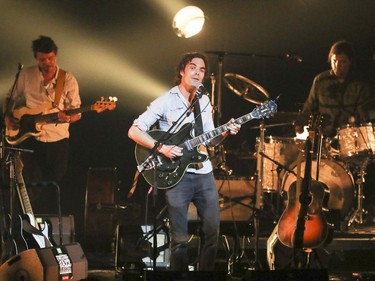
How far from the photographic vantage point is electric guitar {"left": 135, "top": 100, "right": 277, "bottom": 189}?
779 centimetres

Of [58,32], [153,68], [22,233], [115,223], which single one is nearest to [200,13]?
[153,68]

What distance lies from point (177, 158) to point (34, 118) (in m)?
3.12

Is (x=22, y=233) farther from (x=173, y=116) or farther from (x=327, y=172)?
(x=327, y=172)

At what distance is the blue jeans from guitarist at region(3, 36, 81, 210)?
3.00 metres

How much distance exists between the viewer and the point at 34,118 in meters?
10.3

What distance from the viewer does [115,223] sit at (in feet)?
35.3

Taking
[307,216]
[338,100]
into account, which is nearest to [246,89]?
[338,100]

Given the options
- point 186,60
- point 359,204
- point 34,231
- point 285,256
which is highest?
point 186,60

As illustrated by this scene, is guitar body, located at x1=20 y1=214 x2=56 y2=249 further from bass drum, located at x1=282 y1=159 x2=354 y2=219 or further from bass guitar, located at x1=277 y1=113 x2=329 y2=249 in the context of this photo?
bass drum, located at x1=282 y1=159 x2=354 y2=219

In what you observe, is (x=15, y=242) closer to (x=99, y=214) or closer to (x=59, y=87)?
(x=99, y=214)

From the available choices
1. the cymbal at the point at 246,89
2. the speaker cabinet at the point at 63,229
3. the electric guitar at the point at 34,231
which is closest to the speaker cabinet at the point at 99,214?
the speaker cabinet at the point at 63,229

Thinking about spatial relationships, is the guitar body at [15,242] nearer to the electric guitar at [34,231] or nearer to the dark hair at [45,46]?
the electric guitar at [34,231]

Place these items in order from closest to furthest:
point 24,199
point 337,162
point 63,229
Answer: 1. point 24,199
2. point 63,229
3. point 337,162

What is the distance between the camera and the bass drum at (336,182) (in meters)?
10.5
